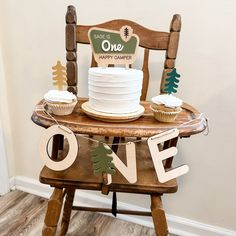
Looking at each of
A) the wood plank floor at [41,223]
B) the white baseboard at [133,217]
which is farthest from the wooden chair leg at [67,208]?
the white baseboard at [133,217]

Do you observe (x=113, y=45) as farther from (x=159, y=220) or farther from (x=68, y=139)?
(x=159, y=220)

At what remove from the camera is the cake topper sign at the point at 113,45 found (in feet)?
2.24

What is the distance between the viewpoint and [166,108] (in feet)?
2.26

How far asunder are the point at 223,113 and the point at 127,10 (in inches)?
21.9

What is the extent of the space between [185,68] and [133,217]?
30.2 inches

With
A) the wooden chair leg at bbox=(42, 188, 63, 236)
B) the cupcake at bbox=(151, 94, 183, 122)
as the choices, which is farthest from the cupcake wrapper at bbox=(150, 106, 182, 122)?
the wooden chair leg at bbox=(42, 188, 63, 236)

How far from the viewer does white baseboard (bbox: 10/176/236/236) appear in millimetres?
1187

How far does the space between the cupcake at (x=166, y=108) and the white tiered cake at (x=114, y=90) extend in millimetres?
61

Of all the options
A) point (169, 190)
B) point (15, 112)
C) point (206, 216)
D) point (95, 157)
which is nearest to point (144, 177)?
point (169, 190)

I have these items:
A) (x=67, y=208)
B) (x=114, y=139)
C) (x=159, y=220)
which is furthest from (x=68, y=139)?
(x=67, y=208)

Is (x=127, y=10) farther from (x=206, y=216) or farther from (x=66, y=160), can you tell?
(x=206, y=216)

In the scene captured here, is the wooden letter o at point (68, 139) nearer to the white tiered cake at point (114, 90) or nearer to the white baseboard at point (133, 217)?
the white tiered cake at point (114, 90)

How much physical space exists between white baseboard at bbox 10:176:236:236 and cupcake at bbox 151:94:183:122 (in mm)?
717

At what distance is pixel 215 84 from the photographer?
3.32 ft
